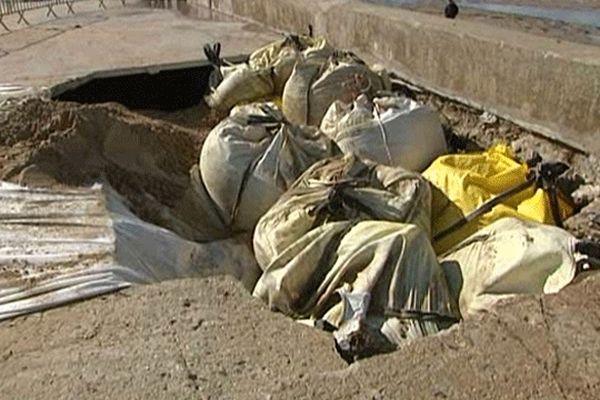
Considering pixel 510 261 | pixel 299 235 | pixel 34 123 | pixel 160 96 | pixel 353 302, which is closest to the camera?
pixel 353 302

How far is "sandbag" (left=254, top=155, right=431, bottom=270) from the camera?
3400mm

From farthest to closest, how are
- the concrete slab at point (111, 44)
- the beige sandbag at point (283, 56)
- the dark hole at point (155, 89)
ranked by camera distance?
the concrete slab at point (111, 44), the dark hole at point (155, 89), the beige sandbag at point (283, 56)

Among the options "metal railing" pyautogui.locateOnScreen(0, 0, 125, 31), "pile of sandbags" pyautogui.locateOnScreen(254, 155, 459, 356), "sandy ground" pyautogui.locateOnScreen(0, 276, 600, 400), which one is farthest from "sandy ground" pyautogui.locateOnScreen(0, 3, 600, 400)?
"metal railing" pyautogui.locateOnScreen(0, 0, 125, 31)

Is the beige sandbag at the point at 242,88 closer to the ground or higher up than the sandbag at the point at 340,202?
closer to the ground

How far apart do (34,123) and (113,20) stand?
677 cm

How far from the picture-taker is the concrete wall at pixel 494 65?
3.98m

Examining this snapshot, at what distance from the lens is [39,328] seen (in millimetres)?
2539

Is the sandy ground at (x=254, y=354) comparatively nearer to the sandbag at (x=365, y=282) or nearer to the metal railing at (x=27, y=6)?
the sandbag at (x=365, y=282)

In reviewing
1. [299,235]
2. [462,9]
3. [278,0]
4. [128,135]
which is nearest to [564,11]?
[462,9]

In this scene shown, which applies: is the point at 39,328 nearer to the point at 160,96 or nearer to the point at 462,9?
the point at 160,96

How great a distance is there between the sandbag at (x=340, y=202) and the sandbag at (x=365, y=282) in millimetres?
192

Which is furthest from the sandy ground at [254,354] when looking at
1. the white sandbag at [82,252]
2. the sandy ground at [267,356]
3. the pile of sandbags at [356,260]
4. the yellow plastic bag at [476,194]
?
the yellow plastic bag at [476,194]

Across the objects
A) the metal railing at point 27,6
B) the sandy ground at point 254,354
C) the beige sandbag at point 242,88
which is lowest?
the metal railing at point 27,6

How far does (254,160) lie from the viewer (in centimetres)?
412
